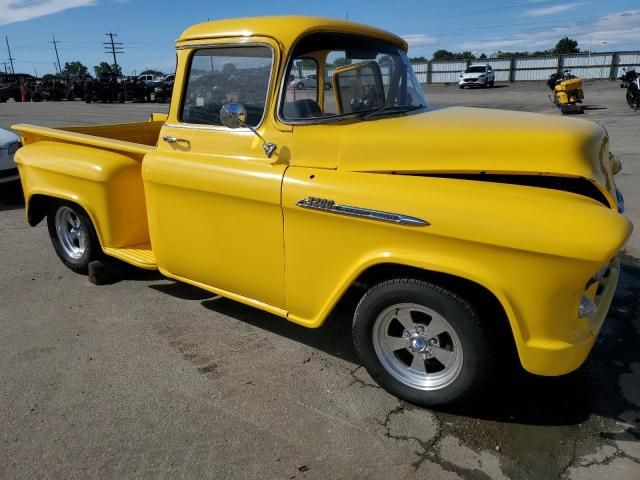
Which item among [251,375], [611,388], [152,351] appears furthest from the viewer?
[152,351]

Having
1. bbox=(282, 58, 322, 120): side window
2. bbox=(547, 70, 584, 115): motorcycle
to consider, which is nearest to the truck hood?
bbox=(282, 58, 322, 120): side window

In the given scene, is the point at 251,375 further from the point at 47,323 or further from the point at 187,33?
the point at 187,33

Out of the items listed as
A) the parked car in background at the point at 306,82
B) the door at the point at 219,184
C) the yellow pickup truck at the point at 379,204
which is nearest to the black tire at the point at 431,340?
Result: the yellow pickup truck at the point at 379,204

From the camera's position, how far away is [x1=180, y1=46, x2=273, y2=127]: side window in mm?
3139

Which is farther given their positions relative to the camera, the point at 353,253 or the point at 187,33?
the point at 187,33

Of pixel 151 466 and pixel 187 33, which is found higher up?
pixel 187 33

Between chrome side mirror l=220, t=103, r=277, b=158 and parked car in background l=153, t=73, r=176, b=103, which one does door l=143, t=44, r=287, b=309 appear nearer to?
chrome side mirror l=220, t=103, r=277, b=158

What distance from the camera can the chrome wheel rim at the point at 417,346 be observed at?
2686mm

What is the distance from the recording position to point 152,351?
3434mm

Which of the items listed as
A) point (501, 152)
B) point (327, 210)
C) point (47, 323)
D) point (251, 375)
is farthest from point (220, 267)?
point (501, 152)

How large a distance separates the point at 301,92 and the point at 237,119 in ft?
1.74

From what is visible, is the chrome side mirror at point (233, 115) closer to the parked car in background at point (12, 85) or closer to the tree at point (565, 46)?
the parked car in background at point (12, 85)

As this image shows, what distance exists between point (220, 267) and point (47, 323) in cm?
154

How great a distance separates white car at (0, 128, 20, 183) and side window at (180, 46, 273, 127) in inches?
210
